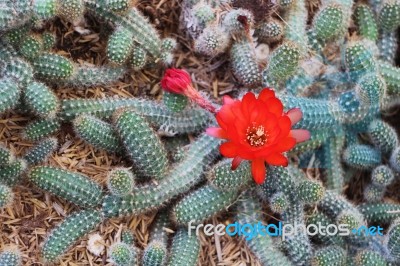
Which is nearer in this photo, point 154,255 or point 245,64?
point 154,255

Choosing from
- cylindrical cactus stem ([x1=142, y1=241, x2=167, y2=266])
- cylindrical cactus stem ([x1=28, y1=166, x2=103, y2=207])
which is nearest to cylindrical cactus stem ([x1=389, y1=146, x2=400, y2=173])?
cylindrical cactus stem ([x1=142, y1=241, x2=167, y2=266])

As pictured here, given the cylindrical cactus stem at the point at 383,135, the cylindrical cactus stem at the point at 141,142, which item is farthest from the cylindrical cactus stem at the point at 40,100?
the cylindrical cactus stem at the point at 383,135

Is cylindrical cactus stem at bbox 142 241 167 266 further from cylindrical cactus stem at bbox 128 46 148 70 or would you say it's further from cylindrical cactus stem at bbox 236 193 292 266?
cylindrical cactus stem at bbox 128 46 148 70

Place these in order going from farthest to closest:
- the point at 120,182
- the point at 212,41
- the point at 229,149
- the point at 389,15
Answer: the point at 389,15 → the point at 212,41 → the point at 120,182 → the point at 229,149

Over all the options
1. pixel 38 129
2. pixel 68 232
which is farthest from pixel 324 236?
pixel 38 129

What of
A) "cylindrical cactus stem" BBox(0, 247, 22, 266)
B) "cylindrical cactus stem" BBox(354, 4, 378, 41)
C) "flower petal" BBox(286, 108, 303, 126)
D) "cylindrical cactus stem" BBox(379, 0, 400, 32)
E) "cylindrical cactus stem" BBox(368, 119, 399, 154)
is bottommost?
"cylindrical cactus stem" BBox(0, 247, 22, 266)

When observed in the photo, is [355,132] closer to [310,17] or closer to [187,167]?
[310,17]

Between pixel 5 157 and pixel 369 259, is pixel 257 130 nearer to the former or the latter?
pixel 369 259
